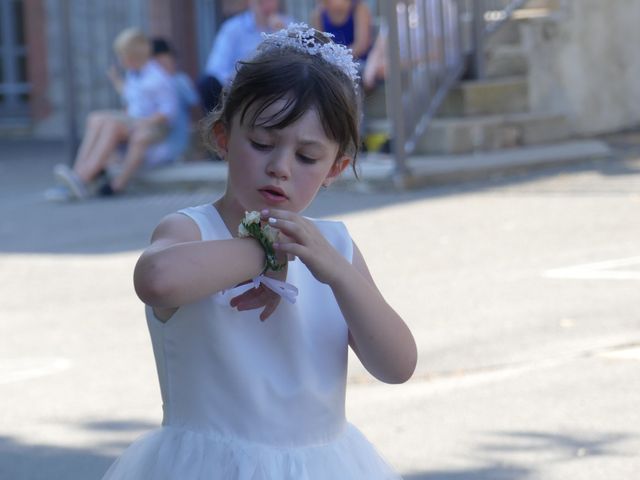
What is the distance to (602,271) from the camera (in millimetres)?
7270

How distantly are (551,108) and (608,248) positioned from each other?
17.0 feet

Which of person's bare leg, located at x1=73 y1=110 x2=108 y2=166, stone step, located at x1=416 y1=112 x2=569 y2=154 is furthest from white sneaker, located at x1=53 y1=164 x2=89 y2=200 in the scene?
stone step, located at x1=416 y1=112 x2=569 y2=154

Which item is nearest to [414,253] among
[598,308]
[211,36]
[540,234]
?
[540,234]

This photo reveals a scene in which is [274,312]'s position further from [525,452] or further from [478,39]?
[478,39]

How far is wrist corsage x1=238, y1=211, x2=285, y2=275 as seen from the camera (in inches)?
91.1

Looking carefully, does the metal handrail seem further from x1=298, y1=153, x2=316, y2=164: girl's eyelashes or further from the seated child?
x1=298, y1=153, x2=316, y2=164: girl's eyelashes

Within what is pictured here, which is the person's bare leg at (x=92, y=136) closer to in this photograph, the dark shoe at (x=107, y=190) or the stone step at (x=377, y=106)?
the dark shoe at (x=107, y=190)

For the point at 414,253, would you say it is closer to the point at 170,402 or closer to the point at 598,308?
the point at 598,308

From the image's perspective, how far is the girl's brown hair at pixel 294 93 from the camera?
2.44 meters

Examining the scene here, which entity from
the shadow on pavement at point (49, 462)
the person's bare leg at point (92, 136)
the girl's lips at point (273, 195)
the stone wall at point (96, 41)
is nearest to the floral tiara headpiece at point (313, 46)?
the girl's lips at point (273, 195)

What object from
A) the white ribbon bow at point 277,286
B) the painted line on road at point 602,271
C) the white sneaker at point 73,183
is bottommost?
the white sneaker at point 73,183

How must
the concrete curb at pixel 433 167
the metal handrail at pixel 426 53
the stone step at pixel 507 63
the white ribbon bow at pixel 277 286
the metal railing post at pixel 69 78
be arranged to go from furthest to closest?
the stone step at pixel 507 63
the metal railing post at pixel 69 78
the concrete curb at pixel 433 167
the metal handrail at pixel 426 53
the white ribbon bow at pixel 277 286

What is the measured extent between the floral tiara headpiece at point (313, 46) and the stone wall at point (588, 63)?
1043cm

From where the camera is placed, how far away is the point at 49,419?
529cm
